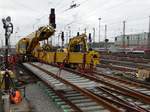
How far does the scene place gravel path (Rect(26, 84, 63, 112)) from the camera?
452 inches

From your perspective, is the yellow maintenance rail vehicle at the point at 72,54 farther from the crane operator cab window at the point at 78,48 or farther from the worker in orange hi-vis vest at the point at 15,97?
the worker in orange hi-vis vest at the point at 15,97

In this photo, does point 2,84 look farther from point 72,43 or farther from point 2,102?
point 72,43

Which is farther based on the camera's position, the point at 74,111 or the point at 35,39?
the point at 35,39

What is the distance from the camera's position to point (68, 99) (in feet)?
40.5

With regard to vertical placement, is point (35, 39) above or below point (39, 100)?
above

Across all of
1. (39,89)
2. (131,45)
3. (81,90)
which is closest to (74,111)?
(81,90)

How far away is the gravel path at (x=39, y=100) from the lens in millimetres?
11469

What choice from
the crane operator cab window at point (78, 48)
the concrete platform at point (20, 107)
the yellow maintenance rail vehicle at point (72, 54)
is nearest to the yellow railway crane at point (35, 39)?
the yellow maintenance rail vehicle at point (72, 54)

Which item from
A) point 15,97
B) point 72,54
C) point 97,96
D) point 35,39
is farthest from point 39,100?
point 35,39

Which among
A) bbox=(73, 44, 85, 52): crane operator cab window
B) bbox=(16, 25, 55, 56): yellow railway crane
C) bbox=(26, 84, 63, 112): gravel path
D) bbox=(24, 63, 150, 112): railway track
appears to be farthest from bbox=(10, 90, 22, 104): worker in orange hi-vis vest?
bbox=(16, 25, 55, 56): yellow railway crane

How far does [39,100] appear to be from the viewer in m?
13.2

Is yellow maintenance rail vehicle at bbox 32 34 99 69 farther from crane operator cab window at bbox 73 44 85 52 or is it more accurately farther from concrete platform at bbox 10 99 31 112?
concrete platform at bbox 10 99 31 112

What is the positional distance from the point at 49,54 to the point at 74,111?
51.2 feet

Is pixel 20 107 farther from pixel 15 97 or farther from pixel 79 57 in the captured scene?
pixel 79 57
